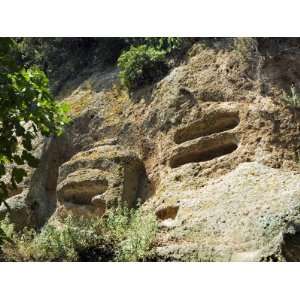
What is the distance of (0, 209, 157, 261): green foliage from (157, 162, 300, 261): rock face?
293 mm

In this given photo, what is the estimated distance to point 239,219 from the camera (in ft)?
23.7

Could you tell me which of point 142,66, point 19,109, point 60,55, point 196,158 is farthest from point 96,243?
point 60,55

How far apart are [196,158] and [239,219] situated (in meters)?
2.21

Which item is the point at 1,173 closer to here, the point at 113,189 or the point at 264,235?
the point at 264,235

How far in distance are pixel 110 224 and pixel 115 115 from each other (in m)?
3.19

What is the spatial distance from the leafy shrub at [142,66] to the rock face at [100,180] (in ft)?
5.07

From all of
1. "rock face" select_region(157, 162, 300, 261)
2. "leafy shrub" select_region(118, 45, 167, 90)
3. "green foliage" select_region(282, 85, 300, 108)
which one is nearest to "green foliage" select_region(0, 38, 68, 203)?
"rock face" select_region(157, 162, 300, 261)

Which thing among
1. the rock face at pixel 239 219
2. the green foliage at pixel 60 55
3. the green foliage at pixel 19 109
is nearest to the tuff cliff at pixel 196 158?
the rock face at pixel 239 219

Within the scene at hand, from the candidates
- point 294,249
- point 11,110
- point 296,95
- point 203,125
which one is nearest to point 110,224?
point 203,125

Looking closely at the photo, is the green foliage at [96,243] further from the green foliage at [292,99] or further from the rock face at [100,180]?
the green foliage at [292,99]

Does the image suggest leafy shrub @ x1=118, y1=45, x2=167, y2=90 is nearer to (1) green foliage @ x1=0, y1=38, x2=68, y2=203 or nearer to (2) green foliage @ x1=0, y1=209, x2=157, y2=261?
(2) green foliage @ x1=0, y1=209, x2=157, y2=261

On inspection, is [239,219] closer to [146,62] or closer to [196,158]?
[196,158]

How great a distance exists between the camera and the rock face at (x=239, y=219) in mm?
6586
